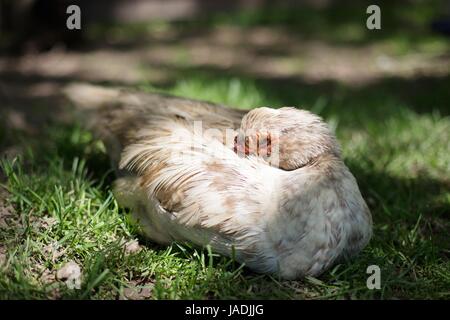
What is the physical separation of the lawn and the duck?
107 mm

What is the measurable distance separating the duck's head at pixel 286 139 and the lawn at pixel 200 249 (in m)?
0.57

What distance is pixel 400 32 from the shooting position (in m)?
8.55

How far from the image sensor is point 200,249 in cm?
322

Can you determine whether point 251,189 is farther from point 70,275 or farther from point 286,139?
point 70,275

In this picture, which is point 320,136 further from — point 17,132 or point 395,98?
point 395,98

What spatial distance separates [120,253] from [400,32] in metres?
6.43

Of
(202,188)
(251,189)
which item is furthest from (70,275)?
(251,189)

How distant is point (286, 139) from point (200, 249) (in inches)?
27.7

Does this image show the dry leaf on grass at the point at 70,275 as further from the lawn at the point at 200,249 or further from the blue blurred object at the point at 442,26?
the blue blurred object at the point at 442,26

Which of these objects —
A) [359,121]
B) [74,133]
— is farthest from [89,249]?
[359,121]
